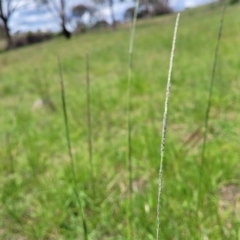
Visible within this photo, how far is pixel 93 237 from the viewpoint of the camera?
1.41m

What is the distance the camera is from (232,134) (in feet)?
7.13

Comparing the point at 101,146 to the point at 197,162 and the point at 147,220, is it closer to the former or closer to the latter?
the point at 197,162

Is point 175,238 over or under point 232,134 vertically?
over

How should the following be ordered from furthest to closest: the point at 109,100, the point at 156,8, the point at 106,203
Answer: the point at 156,8 → the point at 109,100 → the point at 106,203

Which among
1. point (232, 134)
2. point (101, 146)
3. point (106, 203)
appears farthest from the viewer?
point (101, 146)

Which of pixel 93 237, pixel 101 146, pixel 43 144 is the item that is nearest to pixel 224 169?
pixel 93 237

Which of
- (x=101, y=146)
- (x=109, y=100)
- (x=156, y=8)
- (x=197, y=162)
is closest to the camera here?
(x=197, y=162)

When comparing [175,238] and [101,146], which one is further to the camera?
[101,146]

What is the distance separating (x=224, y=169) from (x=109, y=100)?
234 cm

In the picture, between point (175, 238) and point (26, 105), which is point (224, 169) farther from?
point (26, 105)

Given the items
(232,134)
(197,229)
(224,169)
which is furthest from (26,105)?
(197,229)

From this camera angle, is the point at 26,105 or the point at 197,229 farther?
the point at 26,105

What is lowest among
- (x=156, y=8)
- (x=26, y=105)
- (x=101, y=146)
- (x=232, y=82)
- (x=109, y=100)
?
(x=156, y=8)

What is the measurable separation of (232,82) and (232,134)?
157 cm
